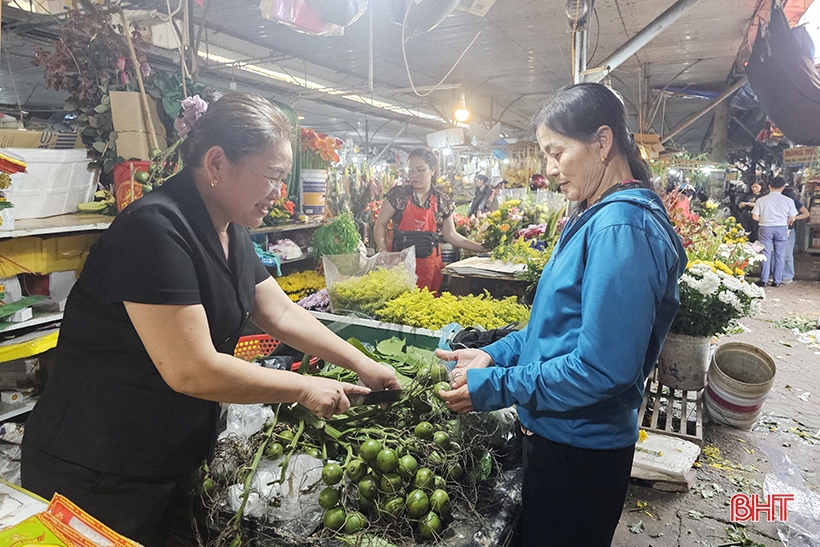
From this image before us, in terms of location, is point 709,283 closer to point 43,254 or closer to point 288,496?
point 288,496

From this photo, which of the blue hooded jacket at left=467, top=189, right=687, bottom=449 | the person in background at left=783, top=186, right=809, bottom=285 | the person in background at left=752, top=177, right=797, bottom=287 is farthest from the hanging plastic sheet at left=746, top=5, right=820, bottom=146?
the person in background at left=783, top=186, right=809, bottom=285

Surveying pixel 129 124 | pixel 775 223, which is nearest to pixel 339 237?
pixel 129 124

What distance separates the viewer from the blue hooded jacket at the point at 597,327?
1.20m

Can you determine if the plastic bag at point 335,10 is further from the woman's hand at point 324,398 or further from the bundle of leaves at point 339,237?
the woman's hand at point 324,398

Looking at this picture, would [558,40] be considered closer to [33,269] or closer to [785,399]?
[785,399]

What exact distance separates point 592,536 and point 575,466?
0.25m

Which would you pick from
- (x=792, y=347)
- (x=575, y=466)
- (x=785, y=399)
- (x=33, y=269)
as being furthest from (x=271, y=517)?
(x=792, y=347)

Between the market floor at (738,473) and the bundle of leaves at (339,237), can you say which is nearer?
the market floor at (738,473)

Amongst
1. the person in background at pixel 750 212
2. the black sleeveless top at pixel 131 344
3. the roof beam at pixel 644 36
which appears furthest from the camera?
the person in background at pixel 750 212

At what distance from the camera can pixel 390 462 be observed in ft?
4.29

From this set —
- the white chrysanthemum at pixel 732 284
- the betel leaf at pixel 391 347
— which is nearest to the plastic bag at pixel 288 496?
the betel leaf at pixel 391 347

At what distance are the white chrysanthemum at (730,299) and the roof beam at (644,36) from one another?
181 centimetres

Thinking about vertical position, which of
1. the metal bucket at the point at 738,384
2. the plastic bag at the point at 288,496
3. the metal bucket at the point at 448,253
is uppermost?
the metal bucket at the point at 448,253

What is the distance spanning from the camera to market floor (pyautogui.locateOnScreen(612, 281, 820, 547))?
275cm
